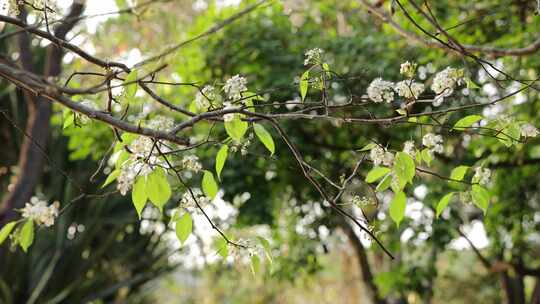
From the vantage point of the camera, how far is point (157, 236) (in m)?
5.65

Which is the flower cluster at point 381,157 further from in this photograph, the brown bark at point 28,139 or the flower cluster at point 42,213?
the brown bark at point 28,139

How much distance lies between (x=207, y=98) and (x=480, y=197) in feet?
2.03

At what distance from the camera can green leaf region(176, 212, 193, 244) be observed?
1.27 m

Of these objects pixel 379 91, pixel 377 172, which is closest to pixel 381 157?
pixel 377 172

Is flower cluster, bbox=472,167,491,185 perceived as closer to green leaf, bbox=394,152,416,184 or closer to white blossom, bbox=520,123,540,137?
white blossom, bbox=520,123,540,137

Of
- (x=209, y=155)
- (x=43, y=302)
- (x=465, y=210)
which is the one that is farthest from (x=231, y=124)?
(x=43, y=302)

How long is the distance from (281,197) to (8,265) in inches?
79.7

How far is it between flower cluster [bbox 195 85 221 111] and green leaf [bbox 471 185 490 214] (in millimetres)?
586

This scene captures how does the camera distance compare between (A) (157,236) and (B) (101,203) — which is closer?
(B) (101,203)

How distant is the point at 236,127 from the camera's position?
1.17m

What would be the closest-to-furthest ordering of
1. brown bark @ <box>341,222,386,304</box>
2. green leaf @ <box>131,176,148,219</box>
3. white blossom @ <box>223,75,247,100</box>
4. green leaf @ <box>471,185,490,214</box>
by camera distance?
green leaf @ <box>131,176,148,219</box>, white blossom @ <box>223,75,247,100</box>, green leaf @ <box>471,185,490,214</box>, brown bark @ <box>341,222,386,304</box>

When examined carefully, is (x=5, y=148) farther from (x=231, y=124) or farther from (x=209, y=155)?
(x=231, y=124)

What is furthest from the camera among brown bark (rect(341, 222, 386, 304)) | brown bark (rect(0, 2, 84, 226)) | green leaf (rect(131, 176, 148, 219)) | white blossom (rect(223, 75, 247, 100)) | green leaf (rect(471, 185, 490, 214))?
brown bark (rect(341, 222, 386, 304))

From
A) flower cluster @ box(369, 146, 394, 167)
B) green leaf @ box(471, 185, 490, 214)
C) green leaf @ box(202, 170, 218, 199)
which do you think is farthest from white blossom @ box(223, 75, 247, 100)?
green leaf @ box(471, 185, 490, 214)
